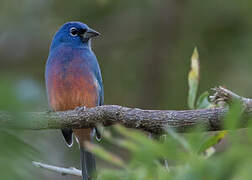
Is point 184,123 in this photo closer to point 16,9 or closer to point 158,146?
point 158,146

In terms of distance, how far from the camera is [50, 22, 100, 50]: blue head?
18.4 feet

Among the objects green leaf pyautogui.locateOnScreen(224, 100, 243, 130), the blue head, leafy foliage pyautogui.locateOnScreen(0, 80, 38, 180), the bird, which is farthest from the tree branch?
the blue head

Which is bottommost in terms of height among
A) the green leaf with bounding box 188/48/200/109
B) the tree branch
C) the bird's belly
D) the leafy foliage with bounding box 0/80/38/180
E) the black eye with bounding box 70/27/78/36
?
the bird's belly

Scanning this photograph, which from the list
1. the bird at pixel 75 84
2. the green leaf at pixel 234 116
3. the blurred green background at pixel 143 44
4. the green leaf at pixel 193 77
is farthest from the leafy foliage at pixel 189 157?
the blurred green background at pixel 143 44

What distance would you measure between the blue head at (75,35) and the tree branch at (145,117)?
7.59 feet

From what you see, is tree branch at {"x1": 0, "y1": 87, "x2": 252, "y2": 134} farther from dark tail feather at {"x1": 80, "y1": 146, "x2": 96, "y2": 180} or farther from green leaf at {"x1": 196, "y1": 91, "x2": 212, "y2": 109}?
dark tail feather at {"x1": 80, "y1": 146, "x2": 96, "y2": 180}

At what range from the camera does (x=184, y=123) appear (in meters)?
2.96

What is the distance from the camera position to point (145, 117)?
3057mm

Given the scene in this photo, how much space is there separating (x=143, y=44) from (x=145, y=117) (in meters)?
4.50

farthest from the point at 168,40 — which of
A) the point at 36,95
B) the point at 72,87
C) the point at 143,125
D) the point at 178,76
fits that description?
the point at 36,95

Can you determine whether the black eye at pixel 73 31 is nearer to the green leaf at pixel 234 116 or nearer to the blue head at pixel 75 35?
the blue head at pixel 75 35

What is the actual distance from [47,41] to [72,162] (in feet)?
6.35

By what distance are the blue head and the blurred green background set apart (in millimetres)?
720

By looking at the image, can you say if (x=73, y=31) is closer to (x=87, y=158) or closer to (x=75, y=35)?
(x=75, y=35)
